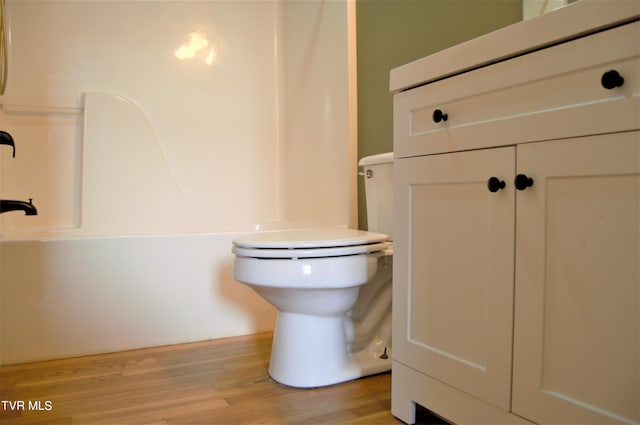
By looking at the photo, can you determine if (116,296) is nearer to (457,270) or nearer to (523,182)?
(457,270)

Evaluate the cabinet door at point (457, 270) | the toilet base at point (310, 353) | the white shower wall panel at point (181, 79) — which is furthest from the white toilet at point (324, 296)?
the white shower wall panel at point (181, 79)

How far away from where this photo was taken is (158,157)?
2.19 meters

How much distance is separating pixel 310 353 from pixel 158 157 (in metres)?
1.27

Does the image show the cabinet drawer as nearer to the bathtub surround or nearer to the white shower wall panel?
the bathtub surround

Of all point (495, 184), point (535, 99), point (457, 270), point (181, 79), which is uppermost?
point (181, 79)

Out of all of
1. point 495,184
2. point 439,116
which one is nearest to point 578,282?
point 495,184

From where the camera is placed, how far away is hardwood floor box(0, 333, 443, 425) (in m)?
1.18

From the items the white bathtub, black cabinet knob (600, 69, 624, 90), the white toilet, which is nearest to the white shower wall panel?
the white bathtub

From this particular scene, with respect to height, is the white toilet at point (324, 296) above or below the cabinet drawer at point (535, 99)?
below

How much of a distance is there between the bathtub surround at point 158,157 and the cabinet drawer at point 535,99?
86cm

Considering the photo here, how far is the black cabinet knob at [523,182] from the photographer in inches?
33.4

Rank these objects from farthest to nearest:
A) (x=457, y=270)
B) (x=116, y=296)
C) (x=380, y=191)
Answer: (x=116, y=296) < (x=380, y=191) < (x=457, y=270)

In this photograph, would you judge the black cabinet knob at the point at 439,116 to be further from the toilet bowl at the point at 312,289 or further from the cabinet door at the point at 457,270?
the toilet bowl at the point at 312,289

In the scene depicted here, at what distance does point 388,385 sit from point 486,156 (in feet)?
2.52
